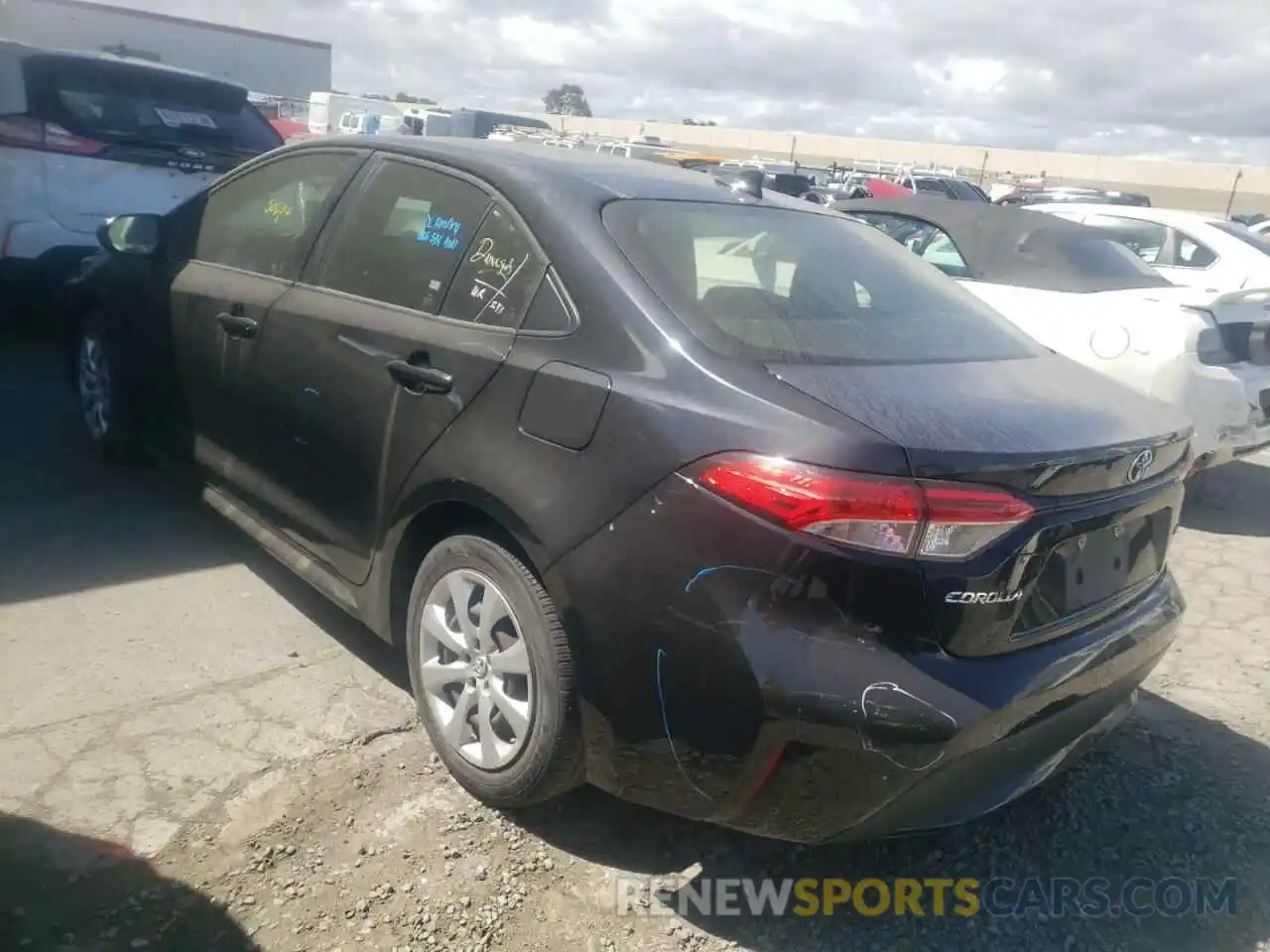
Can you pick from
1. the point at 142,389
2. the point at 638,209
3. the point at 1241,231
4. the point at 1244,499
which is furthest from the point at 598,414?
the point at 1241,231

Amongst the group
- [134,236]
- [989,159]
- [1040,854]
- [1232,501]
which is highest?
[989,159]

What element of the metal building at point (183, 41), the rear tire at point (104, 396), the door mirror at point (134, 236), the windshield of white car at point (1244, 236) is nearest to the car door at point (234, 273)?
the door mirror at point (134, 236)

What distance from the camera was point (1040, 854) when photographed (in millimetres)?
2727

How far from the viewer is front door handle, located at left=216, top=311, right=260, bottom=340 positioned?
3443 millimetres

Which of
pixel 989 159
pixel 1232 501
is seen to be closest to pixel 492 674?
pixel 1232 501

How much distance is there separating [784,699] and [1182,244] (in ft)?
25.2

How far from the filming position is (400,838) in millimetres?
2570

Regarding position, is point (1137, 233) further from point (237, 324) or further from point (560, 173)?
point (237, 324)

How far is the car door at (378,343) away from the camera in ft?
8.86

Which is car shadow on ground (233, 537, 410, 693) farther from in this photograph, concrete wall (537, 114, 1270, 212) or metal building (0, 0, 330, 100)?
concrete wall (537, 114, 1270, 212)

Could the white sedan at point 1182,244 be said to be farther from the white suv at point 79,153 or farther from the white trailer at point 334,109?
the white trailer at point 334,109

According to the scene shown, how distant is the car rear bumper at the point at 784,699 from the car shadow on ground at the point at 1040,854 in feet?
0.49

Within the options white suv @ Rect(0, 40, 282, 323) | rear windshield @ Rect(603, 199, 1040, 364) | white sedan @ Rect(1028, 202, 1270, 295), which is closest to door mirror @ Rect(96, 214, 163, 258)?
white suv @ Rect(0, 40, 282, 323)

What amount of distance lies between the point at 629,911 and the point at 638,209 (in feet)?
5.64
